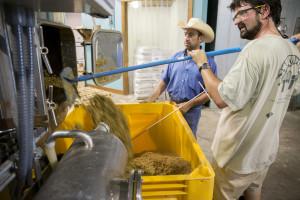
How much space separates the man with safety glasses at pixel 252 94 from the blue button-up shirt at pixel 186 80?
66 centimetres

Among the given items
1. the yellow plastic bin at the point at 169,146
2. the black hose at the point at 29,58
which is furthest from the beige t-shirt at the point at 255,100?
the black hose at the point at 29,58

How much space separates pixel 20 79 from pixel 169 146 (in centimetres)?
118

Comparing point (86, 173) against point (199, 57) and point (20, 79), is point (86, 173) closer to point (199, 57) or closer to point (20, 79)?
point (20, 79)

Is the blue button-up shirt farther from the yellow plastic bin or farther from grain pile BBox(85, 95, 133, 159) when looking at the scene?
grain pile BBox(85, 95, 133, 159)

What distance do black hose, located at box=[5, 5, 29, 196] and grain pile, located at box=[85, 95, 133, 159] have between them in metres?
0.64

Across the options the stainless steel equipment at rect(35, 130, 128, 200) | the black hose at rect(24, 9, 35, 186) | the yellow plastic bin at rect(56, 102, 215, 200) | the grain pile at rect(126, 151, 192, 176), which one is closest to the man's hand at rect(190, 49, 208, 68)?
the yellow plastic bin at rect(56, 102, 215, 200)

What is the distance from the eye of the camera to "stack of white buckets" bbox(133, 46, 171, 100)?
354 centimetres

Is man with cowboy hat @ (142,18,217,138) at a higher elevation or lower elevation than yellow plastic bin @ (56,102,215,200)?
higher

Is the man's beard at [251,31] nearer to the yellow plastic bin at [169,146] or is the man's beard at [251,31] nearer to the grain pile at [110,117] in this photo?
the yellow plastic bin at [169,146]

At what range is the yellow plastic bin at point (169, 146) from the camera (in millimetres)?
641

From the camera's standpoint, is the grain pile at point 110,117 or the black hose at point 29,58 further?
the grain pile at point 110,117

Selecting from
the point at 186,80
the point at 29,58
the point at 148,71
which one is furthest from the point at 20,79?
the point at 148,71

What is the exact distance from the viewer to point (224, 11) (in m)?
3.34

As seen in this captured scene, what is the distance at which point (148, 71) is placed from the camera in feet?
11.8
